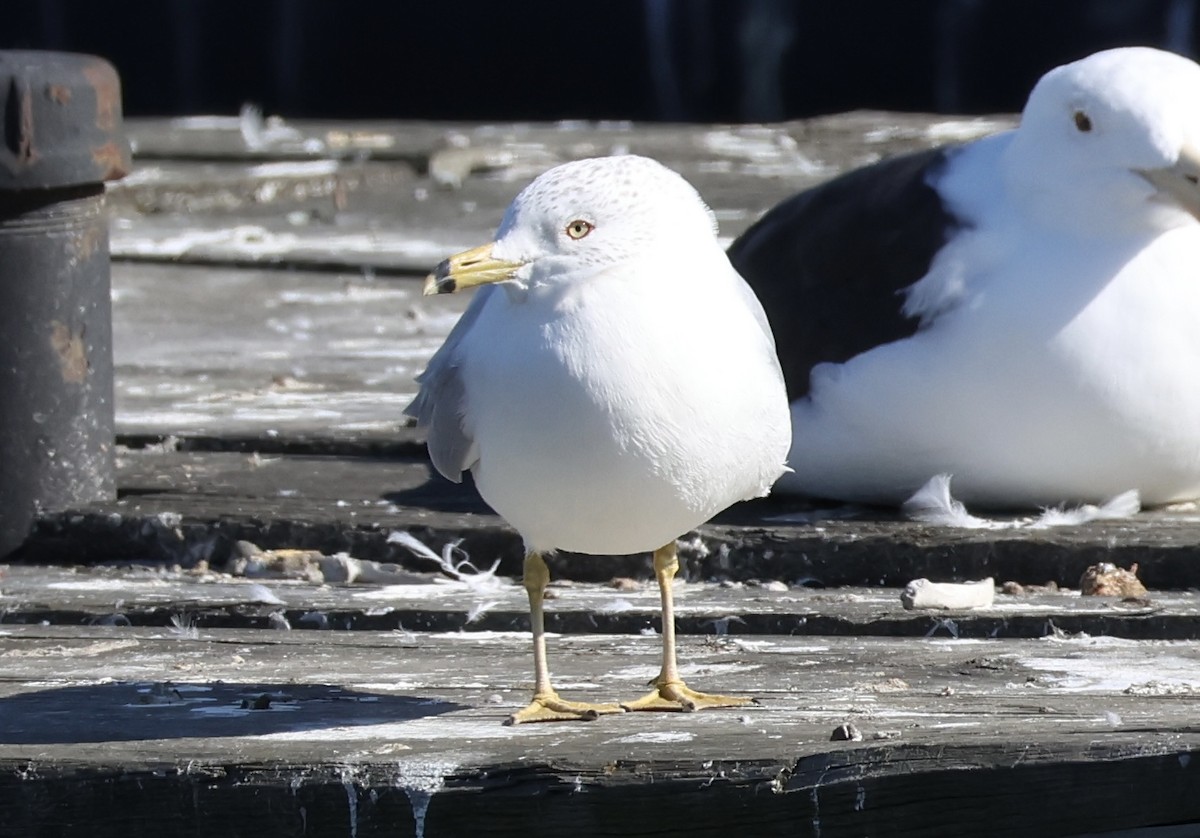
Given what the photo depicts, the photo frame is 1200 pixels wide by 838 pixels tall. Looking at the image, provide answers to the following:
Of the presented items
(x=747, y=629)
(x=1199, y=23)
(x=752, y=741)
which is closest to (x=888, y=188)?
(x=747, y=629)

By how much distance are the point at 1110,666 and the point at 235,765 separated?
1240 millimetres

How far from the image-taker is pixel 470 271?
2.45 m

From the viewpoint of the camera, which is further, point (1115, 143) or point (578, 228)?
point (1115, 143)

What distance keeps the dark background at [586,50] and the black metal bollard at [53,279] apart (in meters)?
4.91

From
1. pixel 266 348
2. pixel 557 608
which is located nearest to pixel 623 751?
pixel 557 608

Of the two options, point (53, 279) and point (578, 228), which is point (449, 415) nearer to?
point (578, 228)

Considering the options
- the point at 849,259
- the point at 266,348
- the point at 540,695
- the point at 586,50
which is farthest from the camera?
the point at 586,50

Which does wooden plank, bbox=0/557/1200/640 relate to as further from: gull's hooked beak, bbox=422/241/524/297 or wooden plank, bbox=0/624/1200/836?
gull's hooked beak, bbox=422/241/524/297

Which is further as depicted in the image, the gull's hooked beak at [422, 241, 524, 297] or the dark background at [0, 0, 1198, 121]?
the dark background at [0, 0, 1198, 121]

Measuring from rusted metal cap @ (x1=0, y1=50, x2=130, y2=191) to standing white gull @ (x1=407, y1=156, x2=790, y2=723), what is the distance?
1.15 metres

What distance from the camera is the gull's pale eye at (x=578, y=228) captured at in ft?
8.32

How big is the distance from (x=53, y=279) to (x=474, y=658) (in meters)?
1.11

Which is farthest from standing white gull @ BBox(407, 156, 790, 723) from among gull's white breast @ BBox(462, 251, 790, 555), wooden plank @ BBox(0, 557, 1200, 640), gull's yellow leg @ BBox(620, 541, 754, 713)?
wooden plank @ BBox(0, 557, 1200, 640)

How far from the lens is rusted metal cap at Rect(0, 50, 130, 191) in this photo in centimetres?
343
